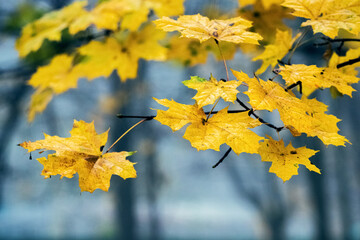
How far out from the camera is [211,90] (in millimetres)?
892

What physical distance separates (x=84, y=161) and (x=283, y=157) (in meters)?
0.56

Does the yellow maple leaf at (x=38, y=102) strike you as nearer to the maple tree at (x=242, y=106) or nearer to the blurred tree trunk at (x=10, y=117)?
the maple tree at (x=242, y=106)

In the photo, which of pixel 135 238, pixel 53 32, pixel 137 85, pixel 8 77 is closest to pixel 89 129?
pixel 53 32

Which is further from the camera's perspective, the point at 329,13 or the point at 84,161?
the point at 329,13

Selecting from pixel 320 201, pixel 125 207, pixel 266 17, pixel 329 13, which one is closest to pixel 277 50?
pixel 329 13

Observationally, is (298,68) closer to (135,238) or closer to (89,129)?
(89,129)

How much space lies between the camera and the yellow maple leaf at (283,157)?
94 cm

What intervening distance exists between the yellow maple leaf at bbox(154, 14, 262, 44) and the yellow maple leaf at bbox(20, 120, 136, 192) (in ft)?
1.24

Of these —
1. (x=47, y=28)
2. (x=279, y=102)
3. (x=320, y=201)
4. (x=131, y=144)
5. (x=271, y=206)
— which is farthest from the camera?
(x=271, y=206)

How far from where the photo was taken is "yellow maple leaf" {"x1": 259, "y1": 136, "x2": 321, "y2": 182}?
3.08ft

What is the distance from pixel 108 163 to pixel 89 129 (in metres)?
0.15

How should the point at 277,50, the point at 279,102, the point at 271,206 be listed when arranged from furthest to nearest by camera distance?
the point at 271,206
the point at 277,50
the point at 279,102

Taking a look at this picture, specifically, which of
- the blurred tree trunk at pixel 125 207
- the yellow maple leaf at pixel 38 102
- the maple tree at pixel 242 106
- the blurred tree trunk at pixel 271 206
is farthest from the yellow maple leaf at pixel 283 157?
the blurred tree trunk at pixel 271 206

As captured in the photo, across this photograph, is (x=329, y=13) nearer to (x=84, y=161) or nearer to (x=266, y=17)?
(x=266, y=17)
